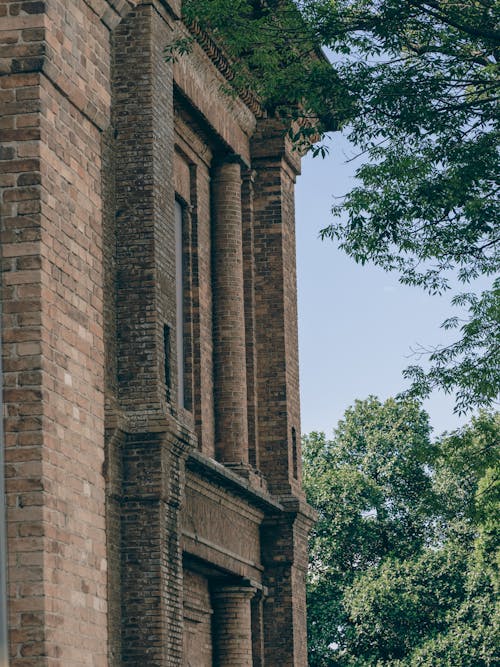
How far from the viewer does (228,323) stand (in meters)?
21.8

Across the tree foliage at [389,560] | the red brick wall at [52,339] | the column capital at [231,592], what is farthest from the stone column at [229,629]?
the tree foliage at [389,560]

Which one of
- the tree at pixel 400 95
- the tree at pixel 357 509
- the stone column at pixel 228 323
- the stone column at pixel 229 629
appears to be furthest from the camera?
the tree at pixel 357 509

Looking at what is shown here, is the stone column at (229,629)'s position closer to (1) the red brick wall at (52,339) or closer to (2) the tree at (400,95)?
(2) the tree at (400,95)

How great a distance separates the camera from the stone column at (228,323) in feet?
70.8

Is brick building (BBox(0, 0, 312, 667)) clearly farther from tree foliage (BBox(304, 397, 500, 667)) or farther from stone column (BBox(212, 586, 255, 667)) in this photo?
tree foliage (BBox(304, 397, 500, 667))

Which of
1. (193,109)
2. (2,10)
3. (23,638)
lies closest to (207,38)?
(193,109)

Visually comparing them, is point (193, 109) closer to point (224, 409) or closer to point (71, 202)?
point (224, 409)

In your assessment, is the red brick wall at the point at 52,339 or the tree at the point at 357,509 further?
the tree at the point at 357,509

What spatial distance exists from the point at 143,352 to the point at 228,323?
5.76 m

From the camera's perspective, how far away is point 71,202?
8.85m

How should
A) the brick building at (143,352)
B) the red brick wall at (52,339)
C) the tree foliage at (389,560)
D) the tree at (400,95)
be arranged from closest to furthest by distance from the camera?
the red brick wall at (52,339)
the brick building at (143,352)
the tree at (400,95)
the tree foliage at (389,560)

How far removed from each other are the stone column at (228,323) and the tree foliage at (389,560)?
15.4m

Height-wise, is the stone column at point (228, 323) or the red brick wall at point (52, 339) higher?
the stone column at point (228, 323)

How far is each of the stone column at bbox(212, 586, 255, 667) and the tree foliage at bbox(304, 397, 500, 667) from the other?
15.6 meters
